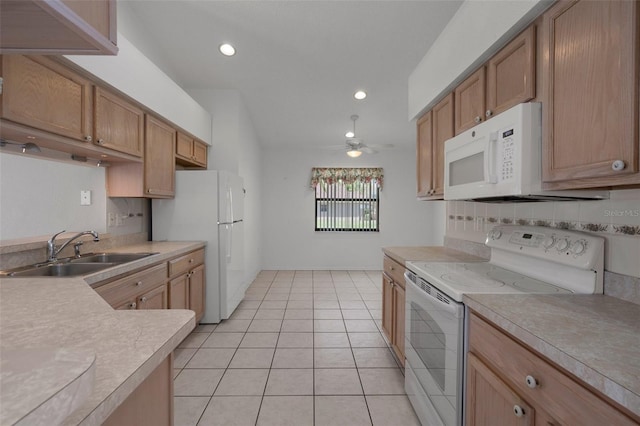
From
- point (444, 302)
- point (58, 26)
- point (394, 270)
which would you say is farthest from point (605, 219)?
point (58, 26)

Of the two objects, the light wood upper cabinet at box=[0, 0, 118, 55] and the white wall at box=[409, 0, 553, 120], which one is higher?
the white wall at box=[409, 0, 553, 120]

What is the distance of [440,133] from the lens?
87.9 inches

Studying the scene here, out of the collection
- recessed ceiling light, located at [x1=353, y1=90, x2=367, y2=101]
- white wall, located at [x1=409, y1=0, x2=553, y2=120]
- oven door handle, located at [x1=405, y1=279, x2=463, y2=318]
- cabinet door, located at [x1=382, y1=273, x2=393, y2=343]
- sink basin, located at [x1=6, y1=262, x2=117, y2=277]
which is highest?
recessed ceiling light, located at [x1=353, y1=90, x2=367, y2=101]

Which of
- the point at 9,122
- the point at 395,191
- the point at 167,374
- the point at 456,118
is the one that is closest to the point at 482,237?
the point at 456,118

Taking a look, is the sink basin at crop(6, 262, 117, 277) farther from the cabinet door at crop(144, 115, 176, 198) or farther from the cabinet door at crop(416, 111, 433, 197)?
the cabinet door at crop(416, 111, 433, 197)

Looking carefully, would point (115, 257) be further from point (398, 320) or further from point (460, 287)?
point (460, 287)

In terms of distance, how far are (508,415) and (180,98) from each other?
3430 millimetres

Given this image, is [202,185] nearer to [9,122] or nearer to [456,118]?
[9,122]

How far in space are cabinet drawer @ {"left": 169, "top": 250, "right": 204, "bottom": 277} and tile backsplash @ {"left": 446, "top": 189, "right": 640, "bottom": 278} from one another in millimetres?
2557

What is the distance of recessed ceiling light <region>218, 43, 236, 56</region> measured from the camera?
305 cm

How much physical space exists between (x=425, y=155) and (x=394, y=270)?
3.36 ft

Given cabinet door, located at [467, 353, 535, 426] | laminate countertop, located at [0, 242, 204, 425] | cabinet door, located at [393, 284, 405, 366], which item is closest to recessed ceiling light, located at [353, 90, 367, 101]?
cabinet door, located at [393, 284, 405, 366]

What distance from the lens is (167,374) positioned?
0.88m

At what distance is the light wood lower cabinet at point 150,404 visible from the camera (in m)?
0.67
